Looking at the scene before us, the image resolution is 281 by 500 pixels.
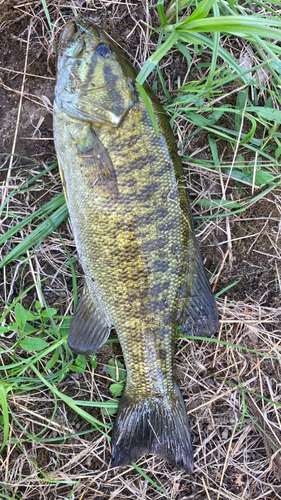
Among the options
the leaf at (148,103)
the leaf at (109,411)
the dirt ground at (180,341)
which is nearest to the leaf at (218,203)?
the dirt ground at (180,341)

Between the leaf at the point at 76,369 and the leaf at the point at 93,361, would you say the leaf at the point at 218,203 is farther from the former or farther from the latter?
the leaf at the point at 76,369

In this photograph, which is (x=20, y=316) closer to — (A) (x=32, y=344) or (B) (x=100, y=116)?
(A) (x=32, y=344)

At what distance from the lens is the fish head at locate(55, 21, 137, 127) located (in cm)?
201

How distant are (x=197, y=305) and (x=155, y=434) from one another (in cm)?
91

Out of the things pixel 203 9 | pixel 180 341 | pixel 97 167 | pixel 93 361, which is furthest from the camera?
A: pixel 180 341

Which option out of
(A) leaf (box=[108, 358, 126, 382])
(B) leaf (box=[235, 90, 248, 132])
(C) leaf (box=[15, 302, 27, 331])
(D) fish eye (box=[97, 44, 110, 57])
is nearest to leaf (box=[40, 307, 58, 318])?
(C) leaf (box=[15, 302, 27, 331])

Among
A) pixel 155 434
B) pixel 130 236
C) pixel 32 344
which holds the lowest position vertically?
pixel 155 434

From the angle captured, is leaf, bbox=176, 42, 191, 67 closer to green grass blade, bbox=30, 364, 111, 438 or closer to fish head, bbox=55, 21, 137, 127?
fish head, bbox=55, 21, 137, 127

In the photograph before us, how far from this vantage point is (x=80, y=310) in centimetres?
227

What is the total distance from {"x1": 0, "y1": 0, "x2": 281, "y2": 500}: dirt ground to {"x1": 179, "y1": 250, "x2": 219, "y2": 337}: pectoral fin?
10.6 inches

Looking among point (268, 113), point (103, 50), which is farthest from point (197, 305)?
point (103, 50)

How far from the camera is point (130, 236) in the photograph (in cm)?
A: 203

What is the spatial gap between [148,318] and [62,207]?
1.01 meters

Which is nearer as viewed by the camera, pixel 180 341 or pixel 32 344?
pixel 32 344
